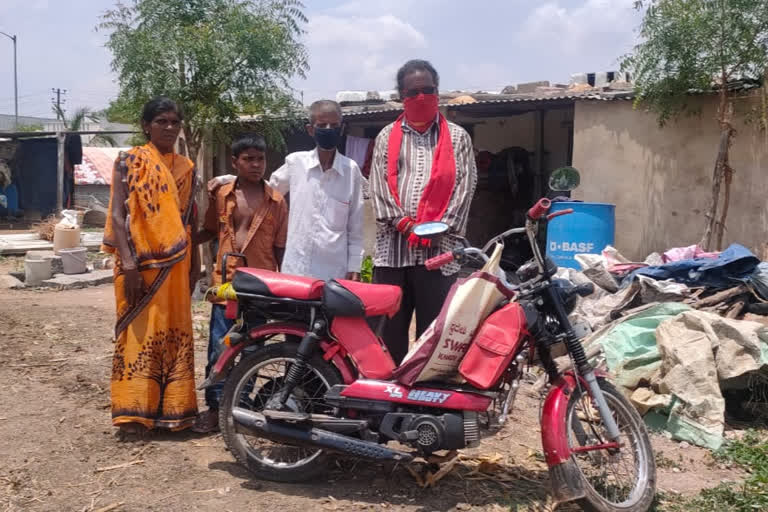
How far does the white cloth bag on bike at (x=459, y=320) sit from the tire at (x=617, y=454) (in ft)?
1.74

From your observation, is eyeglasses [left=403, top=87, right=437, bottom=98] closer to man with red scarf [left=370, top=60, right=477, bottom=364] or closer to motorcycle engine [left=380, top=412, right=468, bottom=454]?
man with red scarf [left=370, top=60, right=477, bottom=364]

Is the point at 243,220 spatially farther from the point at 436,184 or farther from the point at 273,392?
the point at 436,184

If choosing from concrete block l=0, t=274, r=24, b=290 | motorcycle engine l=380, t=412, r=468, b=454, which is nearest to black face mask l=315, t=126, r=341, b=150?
motorcycle engine l=380, t=412, r=468, b=454

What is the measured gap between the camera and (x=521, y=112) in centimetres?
1141

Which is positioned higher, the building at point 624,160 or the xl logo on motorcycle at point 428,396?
the building at point 624,160

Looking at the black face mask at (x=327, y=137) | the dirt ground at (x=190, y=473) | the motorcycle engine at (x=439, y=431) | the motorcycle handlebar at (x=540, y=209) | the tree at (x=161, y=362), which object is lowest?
the dirt ground at (x=190, y=473)

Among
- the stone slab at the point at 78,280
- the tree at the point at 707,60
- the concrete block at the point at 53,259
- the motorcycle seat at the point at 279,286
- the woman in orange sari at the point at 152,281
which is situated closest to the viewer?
the motorcycle seat at the point at 279,286

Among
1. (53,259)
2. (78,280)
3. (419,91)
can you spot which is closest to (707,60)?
(419,91)

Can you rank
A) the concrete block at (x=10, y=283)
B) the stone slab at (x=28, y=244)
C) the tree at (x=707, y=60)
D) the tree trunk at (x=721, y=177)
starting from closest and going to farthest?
the tree at (x=707, y=60)
the tree trunk at (x=721, y=177)
the concrete block at (x=10, y=283)
the stone slab at (x=28, y=244)

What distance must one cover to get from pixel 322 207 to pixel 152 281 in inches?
38.3

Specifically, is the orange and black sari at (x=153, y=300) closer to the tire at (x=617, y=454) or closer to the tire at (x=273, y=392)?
the tire at (x=273, y=392)

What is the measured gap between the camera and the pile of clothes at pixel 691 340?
422 centimetres

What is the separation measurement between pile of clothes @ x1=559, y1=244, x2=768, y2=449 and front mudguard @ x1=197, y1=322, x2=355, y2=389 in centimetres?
160

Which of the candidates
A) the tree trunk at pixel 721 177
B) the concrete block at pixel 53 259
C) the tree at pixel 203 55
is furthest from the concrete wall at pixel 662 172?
the concrete block at pixel 53 259
